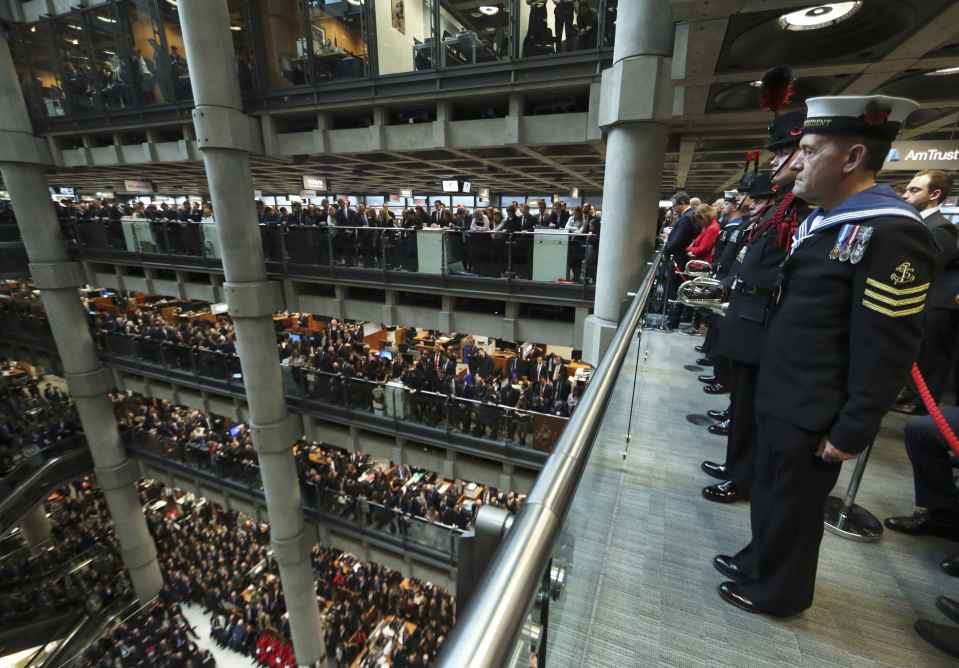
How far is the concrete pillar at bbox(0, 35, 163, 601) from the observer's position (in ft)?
36.0

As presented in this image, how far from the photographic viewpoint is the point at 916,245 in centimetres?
142

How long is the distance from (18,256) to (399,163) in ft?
44.4

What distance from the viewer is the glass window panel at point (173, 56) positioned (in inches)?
431

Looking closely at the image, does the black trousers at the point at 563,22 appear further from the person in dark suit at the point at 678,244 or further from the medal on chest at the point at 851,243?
the medal on chest at the point at 851,243

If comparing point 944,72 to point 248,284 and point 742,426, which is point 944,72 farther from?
point 248,284

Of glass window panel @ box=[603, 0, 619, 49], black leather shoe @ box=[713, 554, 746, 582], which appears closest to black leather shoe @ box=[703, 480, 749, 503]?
black leather shoe @ box=[713, 554, 746, 582]

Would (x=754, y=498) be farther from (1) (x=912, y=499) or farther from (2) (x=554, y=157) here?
(2) (x=554, y=157)

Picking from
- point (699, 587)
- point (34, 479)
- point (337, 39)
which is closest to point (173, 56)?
point (337, 39)

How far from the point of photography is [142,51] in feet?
37.9

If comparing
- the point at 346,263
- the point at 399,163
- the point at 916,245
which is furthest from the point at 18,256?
the point at 916,245

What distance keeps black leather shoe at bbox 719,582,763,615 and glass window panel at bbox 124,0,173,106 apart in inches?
602

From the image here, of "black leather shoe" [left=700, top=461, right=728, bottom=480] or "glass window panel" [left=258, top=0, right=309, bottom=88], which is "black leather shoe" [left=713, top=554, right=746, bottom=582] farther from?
"glass window panel" [left=258, top=0, right=309, bottom=88]

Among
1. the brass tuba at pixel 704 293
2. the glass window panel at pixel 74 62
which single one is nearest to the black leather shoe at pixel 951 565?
the brass tuba at pixel 704 293

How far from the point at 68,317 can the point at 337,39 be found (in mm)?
11743
